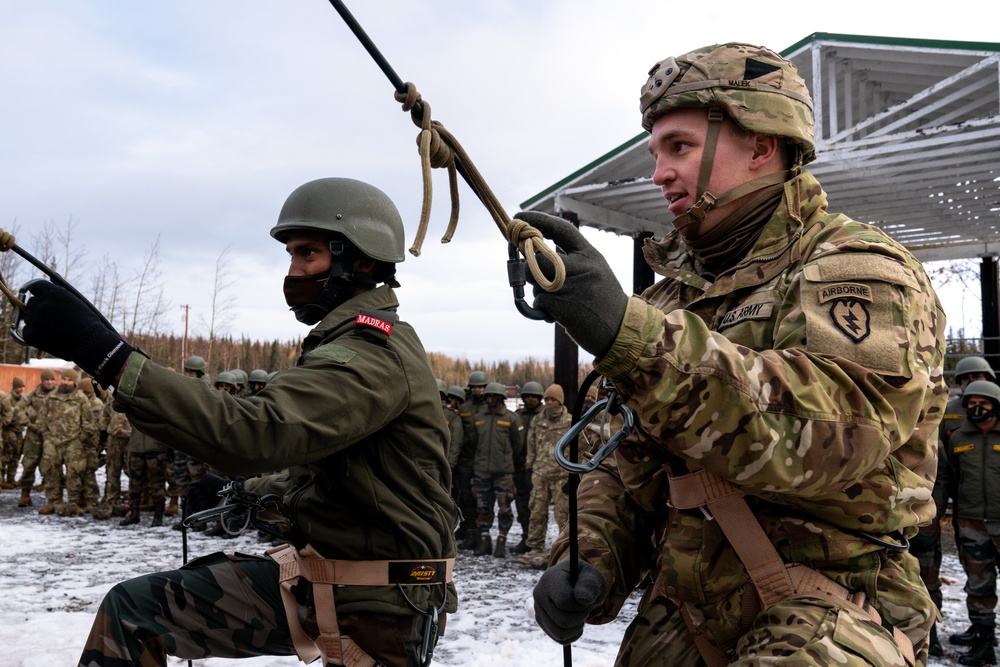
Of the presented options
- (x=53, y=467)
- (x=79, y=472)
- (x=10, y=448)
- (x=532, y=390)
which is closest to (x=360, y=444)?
(x=532, y=390)

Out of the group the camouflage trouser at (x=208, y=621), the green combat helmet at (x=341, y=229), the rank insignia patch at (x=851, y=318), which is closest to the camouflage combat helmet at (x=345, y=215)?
the green combat helmet at (x=341, y=229)

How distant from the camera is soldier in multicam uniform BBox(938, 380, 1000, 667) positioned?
6.99 metres

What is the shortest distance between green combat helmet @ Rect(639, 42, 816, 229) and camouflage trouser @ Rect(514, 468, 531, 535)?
10.6m

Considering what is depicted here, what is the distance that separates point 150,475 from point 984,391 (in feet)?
39.4

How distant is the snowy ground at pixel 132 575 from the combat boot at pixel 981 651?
0.11m

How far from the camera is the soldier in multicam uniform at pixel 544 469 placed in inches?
439

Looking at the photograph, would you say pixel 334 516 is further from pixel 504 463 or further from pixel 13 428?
pixel 13 428

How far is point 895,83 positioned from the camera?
1052cm

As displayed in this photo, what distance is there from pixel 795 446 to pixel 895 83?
35.4 ft

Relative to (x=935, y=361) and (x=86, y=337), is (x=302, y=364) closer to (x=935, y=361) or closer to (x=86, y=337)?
(x=86, y=337)

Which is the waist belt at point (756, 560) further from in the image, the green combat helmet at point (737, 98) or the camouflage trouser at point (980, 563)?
the camouflage trouser at point (980, 563)

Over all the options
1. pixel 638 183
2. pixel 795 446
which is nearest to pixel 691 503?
pixel 795 446

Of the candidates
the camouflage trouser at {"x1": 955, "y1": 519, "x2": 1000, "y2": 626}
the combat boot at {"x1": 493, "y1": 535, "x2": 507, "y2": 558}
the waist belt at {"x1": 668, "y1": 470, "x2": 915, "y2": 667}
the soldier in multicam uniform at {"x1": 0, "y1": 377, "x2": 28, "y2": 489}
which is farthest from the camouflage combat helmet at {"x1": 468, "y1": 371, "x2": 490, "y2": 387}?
the waist belt at {"x1": 668, "y1": 470, "x2": 915, "y2": 667}

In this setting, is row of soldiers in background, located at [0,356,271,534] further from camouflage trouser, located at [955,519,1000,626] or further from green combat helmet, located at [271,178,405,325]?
camouflage trouser, located at [955,519,1000,626]
